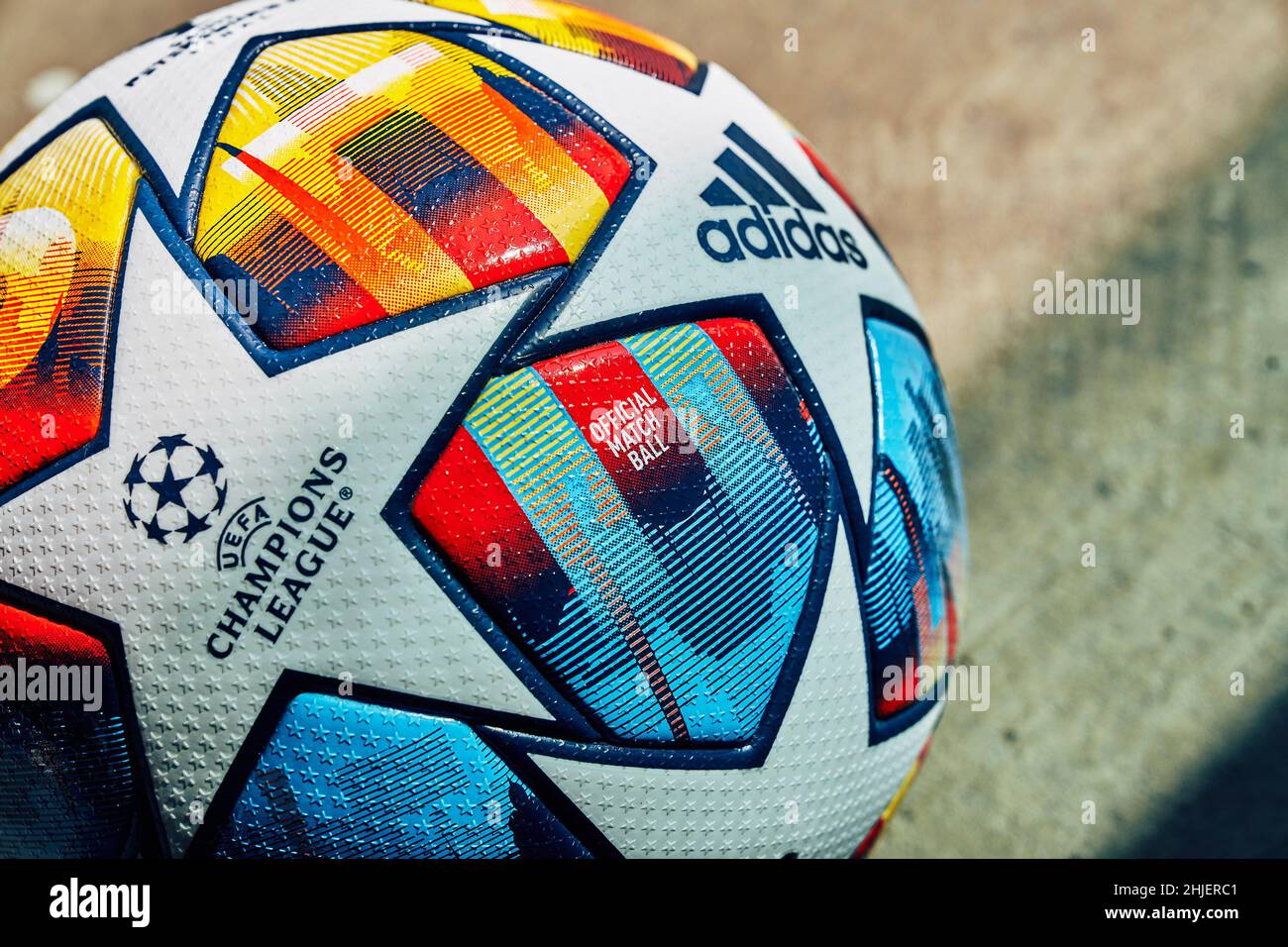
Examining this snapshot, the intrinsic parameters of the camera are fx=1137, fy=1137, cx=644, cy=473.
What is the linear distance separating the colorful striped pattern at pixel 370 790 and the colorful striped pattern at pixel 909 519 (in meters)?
0.63

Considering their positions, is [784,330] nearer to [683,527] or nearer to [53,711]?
[683,527]

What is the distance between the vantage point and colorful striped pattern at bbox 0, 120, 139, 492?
5.10ft

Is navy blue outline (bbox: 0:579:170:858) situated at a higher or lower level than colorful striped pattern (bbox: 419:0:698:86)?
lower

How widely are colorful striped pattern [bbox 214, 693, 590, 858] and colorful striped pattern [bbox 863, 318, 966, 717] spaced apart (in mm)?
630

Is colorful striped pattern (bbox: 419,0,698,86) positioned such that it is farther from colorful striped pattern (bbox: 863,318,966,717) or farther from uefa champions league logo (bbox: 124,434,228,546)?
uefa champions league logo (bbox: 124,434,228,546)

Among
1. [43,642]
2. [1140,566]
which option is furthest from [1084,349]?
[43,642]

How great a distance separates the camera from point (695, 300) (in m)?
1.66

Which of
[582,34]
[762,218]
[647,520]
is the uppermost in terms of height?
[582,34]

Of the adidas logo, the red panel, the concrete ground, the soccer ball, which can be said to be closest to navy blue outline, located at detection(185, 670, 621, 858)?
the soccer ball

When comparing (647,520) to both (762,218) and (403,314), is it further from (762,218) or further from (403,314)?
(762,218)

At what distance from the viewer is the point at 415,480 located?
1.51 meters

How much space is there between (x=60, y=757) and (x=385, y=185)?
0.92m

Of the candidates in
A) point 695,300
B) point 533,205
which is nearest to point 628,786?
point 695,300
